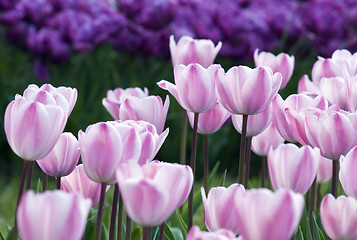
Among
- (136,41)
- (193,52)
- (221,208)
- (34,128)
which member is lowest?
(221,208)

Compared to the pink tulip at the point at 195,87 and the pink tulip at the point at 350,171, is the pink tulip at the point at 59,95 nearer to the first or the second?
the pink tulip at the point at 195,87

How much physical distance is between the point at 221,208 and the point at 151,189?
22cm

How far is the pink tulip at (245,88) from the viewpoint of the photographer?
111 centimetres

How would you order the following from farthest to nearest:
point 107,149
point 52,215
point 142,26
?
point 142,26, point 107,149, point 52,215

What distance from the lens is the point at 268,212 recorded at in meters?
0.71

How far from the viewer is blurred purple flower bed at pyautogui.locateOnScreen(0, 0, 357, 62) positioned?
151 inches

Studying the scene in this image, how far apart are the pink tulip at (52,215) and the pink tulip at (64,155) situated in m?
0.35

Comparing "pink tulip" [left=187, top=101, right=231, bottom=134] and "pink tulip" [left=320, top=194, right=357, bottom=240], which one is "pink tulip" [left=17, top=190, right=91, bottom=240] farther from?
"pink tulip" [left=187, top=101, right=231, bottom=134]

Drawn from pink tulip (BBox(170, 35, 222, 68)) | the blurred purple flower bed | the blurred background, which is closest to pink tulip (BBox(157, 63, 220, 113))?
pink tulip (BBox(170, 35, 222, 68))

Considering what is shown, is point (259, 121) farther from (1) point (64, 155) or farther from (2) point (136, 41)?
(2) point (136, 41)

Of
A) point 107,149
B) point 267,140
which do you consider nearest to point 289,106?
point 267,140

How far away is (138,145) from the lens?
2.96 ft

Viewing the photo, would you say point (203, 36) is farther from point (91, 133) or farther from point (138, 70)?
point (91, 133)

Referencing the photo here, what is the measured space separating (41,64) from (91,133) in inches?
119
